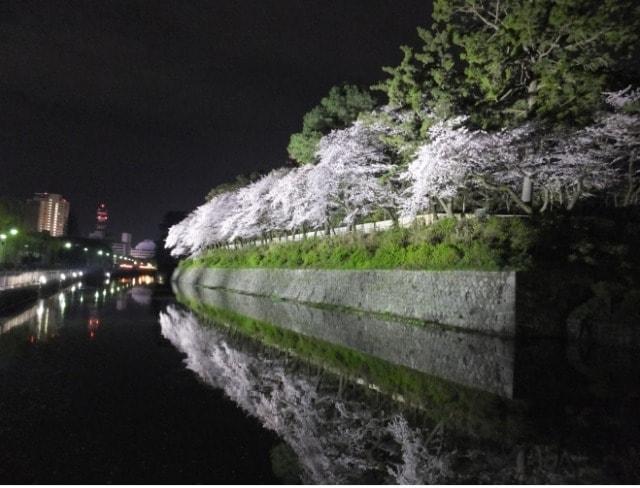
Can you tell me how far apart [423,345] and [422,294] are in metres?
4.81

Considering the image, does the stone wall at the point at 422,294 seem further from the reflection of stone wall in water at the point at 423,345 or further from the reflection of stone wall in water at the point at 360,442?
the reflection of stone wall in water at the point at 360,442

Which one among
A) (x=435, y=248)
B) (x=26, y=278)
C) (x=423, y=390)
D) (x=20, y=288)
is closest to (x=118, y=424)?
(x=423, y=390)

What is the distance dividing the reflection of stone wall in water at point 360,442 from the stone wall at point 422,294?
23.8 feet

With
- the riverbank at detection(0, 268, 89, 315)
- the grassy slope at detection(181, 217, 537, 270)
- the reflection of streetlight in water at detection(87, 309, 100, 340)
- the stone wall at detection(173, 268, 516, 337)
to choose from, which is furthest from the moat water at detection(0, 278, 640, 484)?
the riverbank at detection(0, 268, 89, 315)

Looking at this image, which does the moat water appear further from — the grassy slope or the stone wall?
the grassy slope

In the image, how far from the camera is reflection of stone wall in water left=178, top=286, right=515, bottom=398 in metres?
10.7

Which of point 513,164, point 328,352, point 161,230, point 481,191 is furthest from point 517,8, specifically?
point 161,230

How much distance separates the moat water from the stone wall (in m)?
1.98

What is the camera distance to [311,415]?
7.86 metres

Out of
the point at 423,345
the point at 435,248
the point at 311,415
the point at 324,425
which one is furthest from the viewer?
the point at 435,248

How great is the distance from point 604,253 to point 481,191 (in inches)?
287

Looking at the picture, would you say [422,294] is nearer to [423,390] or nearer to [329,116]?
[423,390]

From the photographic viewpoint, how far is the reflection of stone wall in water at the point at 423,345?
1072 centimetres

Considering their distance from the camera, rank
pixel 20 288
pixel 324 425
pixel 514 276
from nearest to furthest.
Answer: pixel 324 425
pixel 514 276
pixel 20 288
